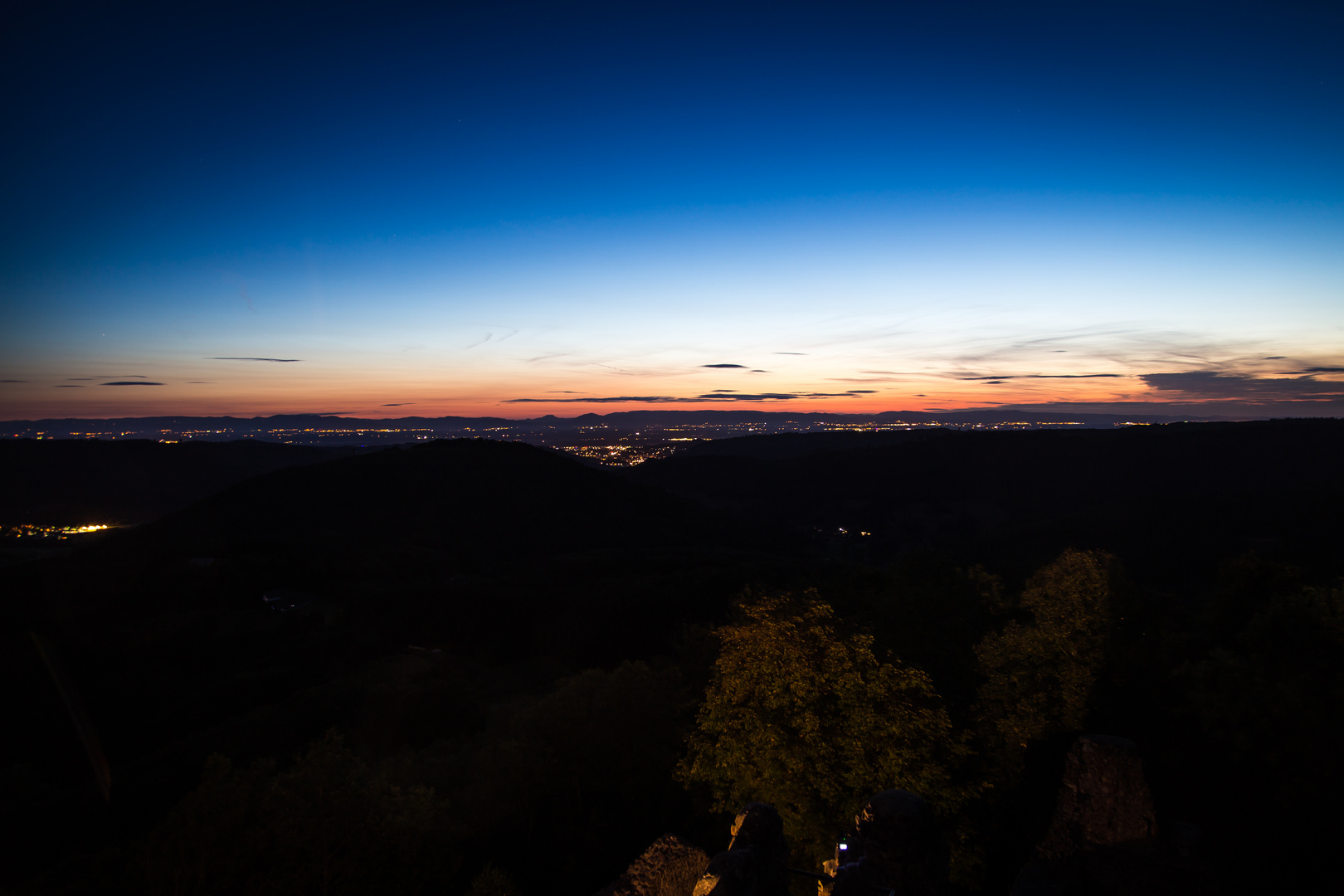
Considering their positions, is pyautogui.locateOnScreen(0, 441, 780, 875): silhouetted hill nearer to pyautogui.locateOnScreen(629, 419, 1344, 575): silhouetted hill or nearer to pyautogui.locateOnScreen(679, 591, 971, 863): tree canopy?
pyautogui.locateOnScreen(679, 591, 971, 863): tree canopy

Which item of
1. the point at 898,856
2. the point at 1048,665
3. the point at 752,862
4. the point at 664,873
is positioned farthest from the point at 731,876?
the point at 1048,665

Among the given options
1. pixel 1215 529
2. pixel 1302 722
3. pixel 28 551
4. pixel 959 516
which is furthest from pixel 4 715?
pixel 959 516

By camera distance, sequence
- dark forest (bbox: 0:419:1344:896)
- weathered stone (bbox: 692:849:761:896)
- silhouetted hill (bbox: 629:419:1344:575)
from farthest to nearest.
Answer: silhouetted hill (bbox: 629:419:1344:575) < dark forest (bbox: 0:419:1344:896) < weathered stone (bbox: 692:849:761:896)

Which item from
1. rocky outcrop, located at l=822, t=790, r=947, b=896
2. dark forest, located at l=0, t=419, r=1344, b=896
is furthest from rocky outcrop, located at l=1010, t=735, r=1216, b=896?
rocky outcrop, located at l=822, t=790, r=947, b=896

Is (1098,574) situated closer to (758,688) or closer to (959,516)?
(758,688)

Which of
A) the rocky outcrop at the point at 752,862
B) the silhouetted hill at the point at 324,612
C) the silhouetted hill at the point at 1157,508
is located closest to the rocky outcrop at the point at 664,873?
the rocky outcrop at the point at 752,862

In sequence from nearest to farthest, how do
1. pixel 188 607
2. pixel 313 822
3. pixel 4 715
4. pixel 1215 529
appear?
pixel 313 822 → pixel 4 715 → pixel 188 607 → pixel 1215 529

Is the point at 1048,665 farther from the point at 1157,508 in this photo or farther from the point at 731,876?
the point at 1157,508
